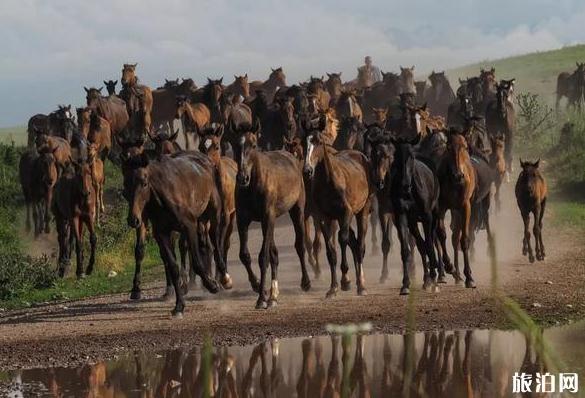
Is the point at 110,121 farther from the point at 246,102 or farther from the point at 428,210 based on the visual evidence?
the point at 428,210

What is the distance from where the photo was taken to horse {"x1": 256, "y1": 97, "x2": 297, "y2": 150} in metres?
30.0

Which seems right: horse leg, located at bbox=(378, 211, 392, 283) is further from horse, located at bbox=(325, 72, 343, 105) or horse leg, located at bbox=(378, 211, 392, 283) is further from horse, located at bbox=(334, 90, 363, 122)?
horse, located at bbox=(325, 72, 343, 105)

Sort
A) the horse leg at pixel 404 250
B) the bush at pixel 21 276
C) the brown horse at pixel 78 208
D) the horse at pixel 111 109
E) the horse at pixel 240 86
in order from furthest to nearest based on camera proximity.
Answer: the horse at pixel 240 86 → the horse at pixel 111 109 → the brown horse at pixel 78 208 → the bush at pixel 21 276 → the horse leg at pixel 404 250

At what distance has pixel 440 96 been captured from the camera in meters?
45.3

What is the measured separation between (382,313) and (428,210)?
342 cm

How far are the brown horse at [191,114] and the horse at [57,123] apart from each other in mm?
3468

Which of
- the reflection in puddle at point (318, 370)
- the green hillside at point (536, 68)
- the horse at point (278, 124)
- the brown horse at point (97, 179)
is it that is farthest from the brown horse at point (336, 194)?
the green hillside at point (536, 68)

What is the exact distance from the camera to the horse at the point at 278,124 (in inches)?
1180

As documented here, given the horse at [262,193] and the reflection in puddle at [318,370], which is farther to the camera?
the horse at [262,193]

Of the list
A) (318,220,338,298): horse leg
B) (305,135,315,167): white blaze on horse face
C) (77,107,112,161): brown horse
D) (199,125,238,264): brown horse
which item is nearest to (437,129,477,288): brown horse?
(318,220,338,298): horse leg

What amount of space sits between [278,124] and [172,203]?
629 inches

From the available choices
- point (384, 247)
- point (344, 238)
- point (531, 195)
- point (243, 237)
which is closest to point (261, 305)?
point (243, 237)

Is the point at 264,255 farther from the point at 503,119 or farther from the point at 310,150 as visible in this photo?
the point at 503,119

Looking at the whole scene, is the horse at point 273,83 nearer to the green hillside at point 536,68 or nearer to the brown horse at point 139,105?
the brown horse at point 139,105
